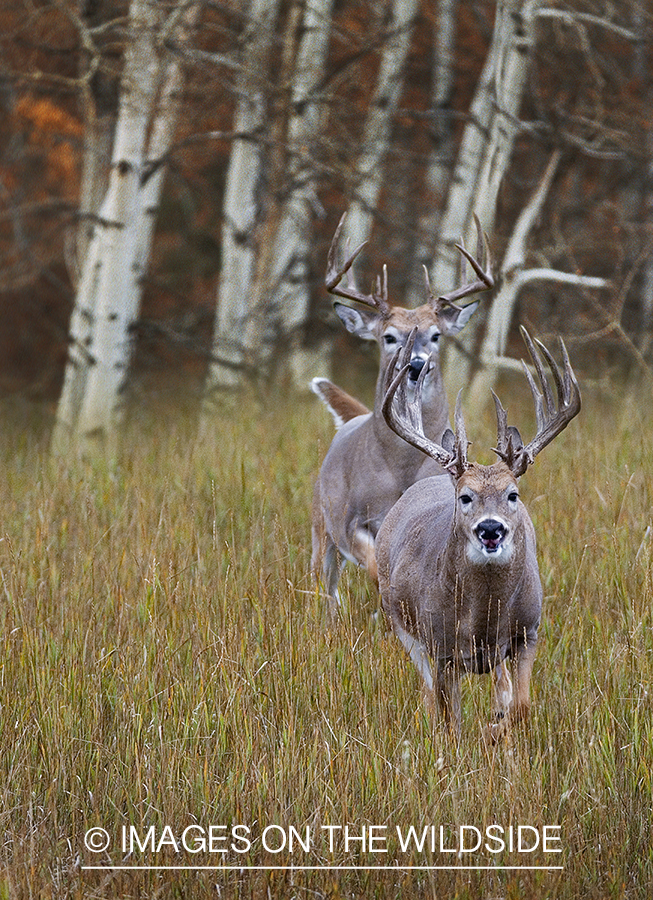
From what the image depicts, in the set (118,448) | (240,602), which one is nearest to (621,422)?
(118,448)

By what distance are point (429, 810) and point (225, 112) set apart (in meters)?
14.0

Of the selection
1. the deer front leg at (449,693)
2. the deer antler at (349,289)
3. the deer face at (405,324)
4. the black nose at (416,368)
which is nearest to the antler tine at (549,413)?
the deer front leg at (449,693)

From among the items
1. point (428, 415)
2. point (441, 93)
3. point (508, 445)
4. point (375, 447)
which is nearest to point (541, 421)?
point (508, 445)

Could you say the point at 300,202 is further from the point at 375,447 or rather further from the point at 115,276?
the point at 375,447

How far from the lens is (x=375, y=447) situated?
6.06m

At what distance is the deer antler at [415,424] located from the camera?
408 cm

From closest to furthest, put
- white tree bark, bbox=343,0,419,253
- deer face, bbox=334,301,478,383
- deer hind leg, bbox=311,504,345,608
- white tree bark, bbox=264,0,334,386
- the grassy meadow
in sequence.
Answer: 1. the grassy meadow
2. deer hind leg, bbox=311,504,345,608
3. deer face, bbox=334,301,478,383
4. white tree bark, bbox=264,0,334,386
5. white tree bark, bbox=343,0,419,253

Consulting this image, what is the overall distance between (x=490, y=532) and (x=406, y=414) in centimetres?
112

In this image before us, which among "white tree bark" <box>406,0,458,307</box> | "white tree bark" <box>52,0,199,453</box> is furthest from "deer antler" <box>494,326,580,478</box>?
"white tree bark" <box>406,0,458,307</box>

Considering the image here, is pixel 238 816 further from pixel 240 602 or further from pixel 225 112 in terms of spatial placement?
pixel 225 112

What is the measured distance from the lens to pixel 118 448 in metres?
8.41

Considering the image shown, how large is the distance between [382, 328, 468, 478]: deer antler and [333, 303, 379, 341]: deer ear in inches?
52.6

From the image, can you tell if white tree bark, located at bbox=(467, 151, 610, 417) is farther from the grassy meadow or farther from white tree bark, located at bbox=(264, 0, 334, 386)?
the grassy meadow

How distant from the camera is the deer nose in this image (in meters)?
3.82
